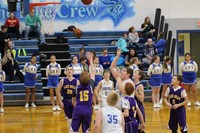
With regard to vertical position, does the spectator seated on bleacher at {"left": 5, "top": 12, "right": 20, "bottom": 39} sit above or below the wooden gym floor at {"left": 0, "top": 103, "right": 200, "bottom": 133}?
above

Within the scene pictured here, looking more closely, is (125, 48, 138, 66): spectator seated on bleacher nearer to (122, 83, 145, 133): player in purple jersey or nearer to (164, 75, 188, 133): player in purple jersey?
(164, 75, 188, 133): player in purple jersey

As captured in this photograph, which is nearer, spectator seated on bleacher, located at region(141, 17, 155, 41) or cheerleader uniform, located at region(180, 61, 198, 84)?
cheerleader uniform, located at region(180, 61, 198, 84)

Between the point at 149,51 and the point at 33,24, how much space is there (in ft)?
15.6

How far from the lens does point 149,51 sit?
739 inches

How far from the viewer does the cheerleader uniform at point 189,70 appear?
1641 cm

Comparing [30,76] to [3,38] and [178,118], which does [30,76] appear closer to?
[3,38]

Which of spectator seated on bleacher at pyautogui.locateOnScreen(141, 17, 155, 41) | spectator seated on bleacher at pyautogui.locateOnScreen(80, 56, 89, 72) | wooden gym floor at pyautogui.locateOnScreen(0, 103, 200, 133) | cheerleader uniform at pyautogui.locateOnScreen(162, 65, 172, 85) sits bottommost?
wooden gym floor at pyautogui.locateOnScreen(0, 103, 200, 133)

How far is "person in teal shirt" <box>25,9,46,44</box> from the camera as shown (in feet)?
63.8

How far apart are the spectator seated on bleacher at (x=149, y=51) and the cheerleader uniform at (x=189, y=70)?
7.69 ft

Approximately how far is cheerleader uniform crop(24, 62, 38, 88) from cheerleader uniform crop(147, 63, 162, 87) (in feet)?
12.7

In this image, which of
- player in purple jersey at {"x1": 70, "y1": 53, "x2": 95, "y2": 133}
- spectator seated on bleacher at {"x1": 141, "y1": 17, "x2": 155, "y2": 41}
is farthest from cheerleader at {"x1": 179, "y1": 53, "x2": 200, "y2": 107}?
player in purple jersey at {"x1": 70, "y1": 53, "x2": 95, "y2": 133}

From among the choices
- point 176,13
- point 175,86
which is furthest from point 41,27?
point 175,86

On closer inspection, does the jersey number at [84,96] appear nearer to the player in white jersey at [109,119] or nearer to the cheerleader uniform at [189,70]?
the player in white jersey at [109,119]

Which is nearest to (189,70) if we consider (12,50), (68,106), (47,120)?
(47,120)
